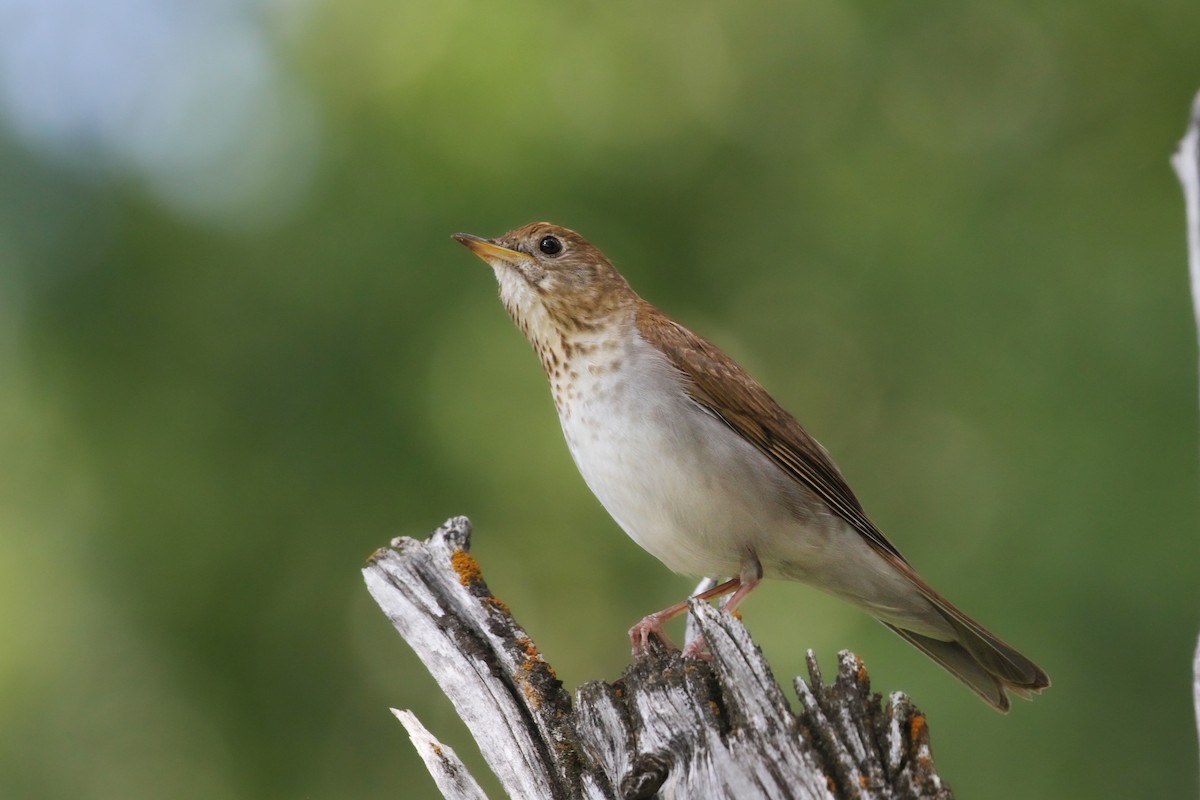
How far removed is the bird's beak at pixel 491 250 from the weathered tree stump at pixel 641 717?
1666 millimetres

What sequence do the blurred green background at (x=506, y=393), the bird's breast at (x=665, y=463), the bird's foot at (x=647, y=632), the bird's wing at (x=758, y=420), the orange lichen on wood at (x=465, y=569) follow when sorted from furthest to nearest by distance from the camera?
the blurred green background at (x=506, y=393) < the bird's wing at (x=758, y=420) < the bird's breast at (x=665, y=463) < the bird's foot at (x=647, y=632) < the orange lichen on wood at (x=465, y=569)

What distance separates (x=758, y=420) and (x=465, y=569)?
1.71 meters

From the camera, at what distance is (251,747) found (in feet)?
28.2

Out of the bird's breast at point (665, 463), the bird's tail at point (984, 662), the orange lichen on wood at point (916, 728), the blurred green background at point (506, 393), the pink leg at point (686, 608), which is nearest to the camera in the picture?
the orange lichen on wood at point (916, 728)

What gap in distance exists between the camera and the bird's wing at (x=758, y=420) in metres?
6.02

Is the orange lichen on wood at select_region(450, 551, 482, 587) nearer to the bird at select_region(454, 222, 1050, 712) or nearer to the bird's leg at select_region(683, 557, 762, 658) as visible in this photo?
the bird at select_region(454, 222, 1050, 712)

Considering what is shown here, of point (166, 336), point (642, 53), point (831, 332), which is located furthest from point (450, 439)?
Answer: point (642, 53)

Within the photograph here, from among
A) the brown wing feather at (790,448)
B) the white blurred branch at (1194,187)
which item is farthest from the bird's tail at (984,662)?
the white blurred branch at (1194,187)

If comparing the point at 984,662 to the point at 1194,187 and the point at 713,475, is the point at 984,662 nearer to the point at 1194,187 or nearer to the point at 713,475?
the point at 713,475

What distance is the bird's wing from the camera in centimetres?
602

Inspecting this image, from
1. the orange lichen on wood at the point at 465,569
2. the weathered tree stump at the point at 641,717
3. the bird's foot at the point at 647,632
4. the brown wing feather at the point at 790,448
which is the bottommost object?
the weathered tree stump at the point at 641,717

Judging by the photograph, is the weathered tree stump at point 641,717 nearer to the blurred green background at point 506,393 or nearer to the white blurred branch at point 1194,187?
the white blurred branch at point 1194,187

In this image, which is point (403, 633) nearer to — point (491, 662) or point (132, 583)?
point (491, 662)

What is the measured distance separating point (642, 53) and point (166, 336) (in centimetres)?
450
